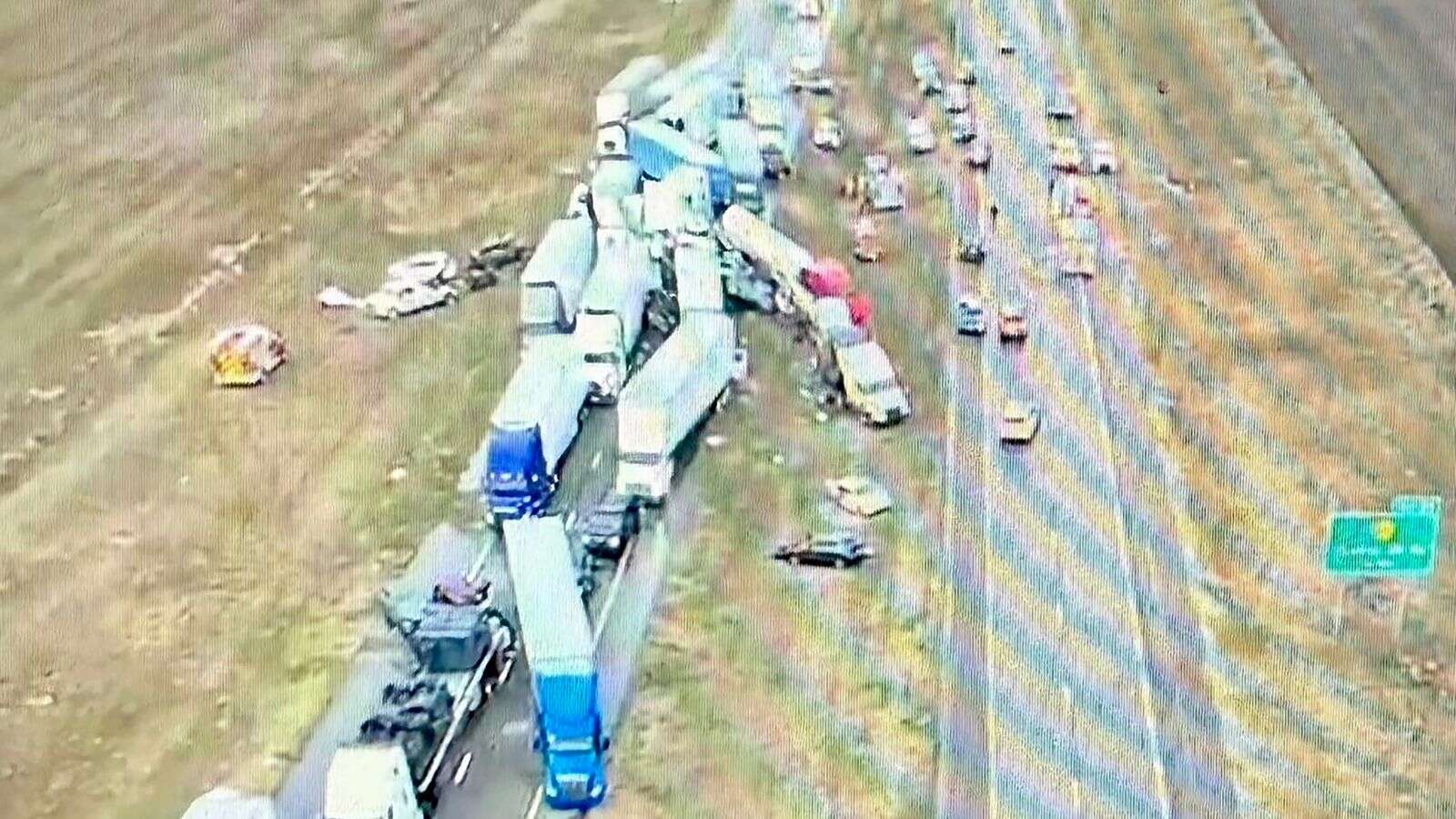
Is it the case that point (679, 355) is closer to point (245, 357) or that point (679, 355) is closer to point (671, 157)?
point (671, 157)

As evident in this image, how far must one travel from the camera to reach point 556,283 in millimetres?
19984

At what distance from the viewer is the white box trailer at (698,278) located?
1966 centimetres

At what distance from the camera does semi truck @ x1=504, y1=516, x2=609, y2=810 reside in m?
13.8

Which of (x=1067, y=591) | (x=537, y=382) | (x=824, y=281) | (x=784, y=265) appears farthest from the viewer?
(x=784, y=265)

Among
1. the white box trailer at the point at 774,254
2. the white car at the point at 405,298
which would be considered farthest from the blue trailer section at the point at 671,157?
the white car at the point at 405,298

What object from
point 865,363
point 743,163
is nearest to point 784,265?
point 865,363

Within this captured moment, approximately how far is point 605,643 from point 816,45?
56.3 feet

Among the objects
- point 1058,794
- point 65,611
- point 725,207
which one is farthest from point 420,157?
point 1058,794

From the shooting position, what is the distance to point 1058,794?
14.3 metres

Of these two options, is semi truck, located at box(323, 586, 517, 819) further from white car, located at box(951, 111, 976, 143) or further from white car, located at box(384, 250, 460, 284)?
white car, located at box(951, 111, 976, 143)

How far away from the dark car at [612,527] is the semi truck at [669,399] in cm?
22

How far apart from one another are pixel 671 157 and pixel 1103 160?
7.43 metres

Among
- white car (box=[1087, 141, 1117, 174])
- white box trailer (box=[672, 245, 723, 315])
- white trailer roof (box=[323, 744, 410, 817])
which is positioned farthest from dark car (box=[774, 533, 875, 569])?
white car (box=[1087, 141, 1117, 174])

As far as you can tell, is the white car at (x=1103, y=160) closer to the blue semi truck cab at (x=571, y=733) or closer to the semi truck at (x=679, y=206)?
the semi truck at (x=679, y=206)
